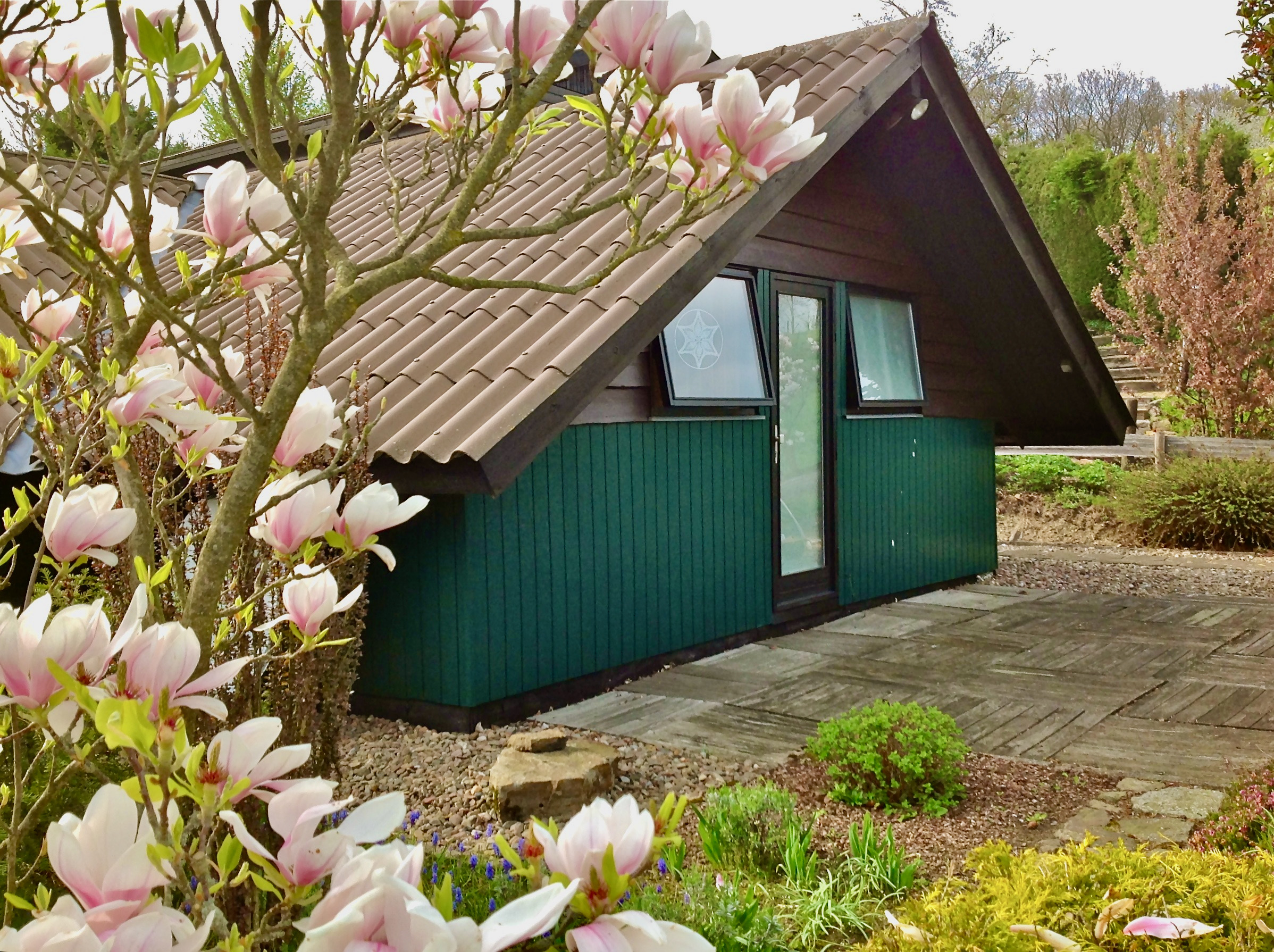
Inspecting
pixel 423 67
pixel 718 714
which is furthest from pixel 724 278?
pixel 423 67

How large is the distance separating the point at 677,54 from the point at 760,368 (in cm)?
564

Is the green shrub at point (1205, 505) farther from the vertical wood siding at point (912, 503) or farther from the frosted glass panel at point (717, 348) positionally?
the frosted glass panel at point (717, 348)

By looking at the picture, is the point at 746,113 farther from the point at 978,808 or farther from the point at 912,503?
the point at 912,503

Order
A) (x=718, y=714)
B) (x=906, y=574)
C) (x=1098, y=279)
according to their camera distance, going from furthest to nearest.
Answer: (x=1098, y=279) < (x=906, y=574) < (x=718, y=714)

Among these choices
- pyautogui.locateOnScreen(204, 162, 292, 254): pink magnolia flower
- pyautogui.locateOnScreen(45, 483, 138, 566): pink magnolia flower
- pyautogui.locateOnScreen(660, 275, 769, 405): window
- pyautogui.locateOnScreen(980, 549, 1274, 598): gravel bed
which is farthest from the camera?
pyautogui.locateOnScreen(980, 549, 1274, 598): gravel bed

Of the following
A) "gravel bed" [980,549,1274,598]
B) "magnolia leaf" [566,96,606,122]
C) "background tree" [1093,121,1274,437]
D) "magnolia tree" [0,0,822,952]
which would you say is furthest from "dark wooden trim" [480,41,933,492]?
"background tree" [1093,121,1274,437]

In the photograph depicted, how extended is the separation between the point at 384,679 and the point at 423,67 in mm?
4013

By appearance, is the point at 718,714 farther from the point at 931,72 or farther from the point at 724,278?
the point at 931,72

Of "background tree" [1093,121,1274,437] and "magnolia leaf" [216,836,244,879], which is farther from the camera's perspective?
"background tree" [1093,121,1274,437]

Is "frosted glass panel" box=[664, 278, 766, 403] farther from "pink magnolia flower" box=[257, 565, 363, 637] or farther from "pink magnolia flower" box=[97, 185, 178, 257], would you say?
"pink magnolia flower" box=[257, 565, 363, 637]

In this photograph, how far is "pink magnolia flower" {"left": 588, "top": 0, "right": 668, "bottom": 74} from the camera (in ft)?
4.09

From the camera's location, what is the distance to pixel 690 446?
21.1 ft

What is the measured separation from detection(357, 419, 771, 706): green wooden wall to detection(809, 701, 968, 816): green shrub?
176cm

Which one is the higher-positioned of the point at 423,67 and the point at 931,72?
the point at 931,72
